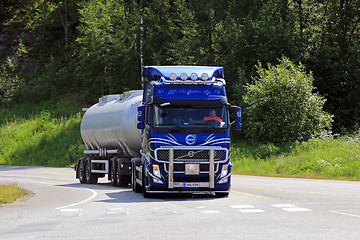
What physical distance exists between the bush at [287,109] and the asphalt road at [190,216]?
20408 millimetres

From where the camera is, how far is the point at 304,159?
3575cm

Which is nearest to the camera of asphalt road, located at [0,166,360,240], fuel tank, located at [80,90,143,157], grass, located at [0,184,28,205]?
asphalt road, located at [0,166,360,240]

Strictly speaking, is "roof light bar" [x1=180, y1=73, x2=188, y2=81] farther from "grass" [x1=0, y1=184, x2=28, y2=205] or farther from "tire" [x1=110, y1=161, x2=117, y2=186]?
"tire" [x1=110, y1=161, x2=117, y2=186]

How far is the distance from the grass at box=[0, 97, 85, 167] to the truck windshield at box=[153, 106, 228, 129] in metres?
35.2

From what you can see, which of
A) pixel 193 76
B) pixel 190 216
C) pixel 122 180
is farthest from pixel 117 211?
pixel 122 180

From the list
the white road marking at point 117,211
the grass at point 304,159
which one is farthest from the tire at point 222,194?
the grass at point 304,159

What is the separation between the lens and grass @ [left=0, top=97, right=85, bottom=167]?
56344mm

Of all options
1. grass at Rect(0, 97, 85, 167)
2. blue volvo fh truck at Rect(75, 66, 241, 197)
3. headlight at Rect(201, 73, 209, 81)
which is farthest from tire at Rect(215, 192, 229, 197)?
grass at Rect(0, 97, 85, 167)

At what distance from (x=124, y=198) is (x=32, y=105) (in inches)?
1961

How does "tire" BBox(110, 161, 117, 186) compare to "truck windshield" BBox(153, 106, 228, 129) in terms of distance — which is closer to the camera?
"truck windshield" BBox(153, 106, 228, 129)

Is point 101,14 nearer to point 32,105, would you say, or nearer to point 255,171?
point 32,105

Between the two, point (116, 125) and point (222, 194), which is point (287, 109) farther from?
point (222, 194)

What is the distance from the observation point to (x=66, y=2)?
75.0 meters

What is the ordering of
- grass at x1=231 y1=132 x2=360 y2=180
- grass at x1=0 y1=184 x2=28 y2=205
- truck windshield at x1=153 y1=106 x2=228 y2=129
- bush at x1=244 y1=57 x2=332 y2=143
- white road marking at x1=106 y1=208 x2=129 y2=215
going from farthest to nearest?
→ bush at x1=244 y1=57 x2=332 y2=143, grass at x1=231 y1=132 x2=360 y2=180, grass at x1=0 y1=184 x2=28 y2=205, truck windshield at x1=153 y1=106 x2=228 y2=129, white road marking at x1=106 y1=208 x2=129 y2=215
